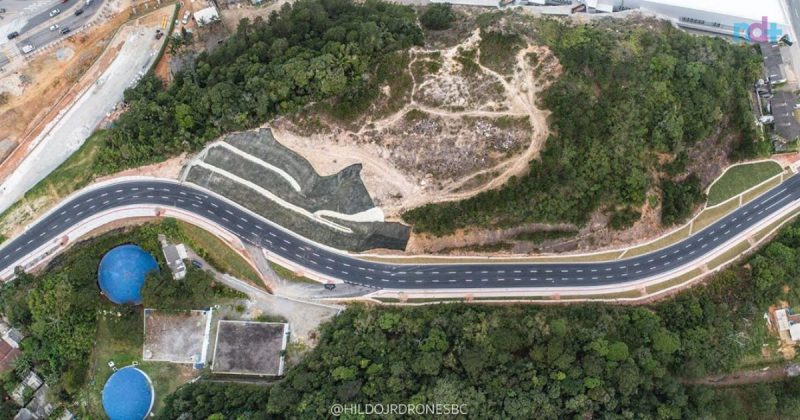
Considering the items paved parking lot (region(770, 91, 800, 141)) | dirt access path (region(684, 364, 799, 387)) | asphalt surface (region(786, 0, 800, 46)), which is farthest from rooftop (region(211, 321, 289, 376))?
asphalt surface (region(786, 0, 800, 46))

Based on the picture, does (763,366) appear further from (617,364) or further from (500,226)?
(500,226)

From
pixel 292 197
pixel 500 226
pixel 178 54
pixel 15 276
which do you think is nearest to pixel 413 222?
pixel 500 226

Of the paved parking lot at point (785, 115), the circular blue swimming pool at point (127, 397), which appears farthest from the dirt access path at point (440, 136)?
the circular blue swimming pool at point (127, 397)

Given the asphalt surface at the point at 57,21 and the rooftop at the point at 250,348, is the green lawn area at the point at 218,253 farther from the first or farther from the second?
the asphalt surface at the point at 57,21

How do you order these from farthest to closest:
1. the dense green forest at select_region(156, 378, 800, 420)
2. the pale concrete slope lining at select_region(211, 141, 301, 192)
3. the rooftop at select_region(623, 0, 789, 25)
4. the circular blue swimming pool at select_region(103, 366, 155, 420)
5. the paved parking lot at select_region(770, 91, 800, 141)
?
the rooftop at select_region(623, 0, 789, 25), the paved parking lot at select_region(770, 91, 800, 141), the pale concrete slope lining at select_region(211, 141, 301, 192), the circular blue swimming pool at select_region(103, 366, 155, 420), the dense green forest at select_region(156, 378, 800, 420)

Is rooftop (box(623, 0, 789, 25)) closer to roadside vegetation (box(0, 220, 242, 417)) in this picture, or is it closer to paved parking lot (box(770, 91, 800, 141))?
paved parking lot (box(770, 91, 800, 141))

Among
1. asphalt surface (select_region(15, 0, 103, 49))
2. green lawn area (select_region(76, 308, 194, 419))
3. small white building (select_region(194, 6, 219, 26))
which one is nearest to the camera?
green lawn area (select_region(76, 308, 194, 419))
